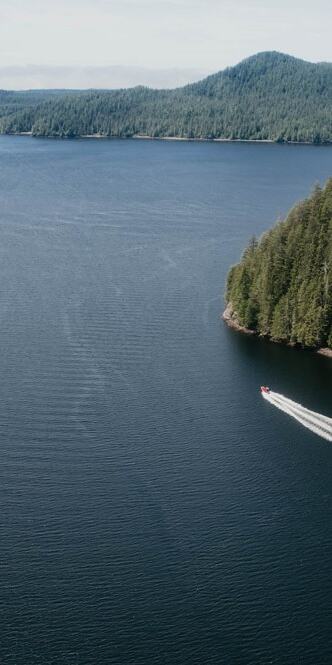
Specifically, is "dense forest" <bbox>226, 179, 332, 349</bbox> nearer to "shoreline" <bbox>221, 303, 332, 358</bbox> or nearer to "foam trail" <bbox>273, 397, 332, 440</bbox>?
"shoreline" <bbox>221, 303, 332, 358</bbox>

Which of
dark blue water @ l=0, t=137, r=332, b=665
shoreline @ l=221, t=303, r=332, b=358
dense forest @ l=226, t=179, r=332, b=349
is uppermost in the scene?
dense forest @ l=226, t=179, r=332, b=349

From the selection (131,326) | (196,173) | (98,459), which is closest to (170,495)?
(98,459)

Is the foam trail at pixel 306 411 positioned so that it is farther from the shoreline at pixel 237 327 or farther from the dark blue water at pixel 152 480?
the shoreline at pixel 237 327

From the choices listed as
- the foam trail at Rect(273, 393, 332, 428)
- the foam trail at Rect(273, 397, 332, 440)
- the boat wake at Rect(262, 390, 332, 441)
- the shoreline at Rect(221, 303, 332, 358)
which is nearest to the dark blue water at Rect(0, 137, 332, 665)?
the boat wake at Rect(262, 390, 332, 441)

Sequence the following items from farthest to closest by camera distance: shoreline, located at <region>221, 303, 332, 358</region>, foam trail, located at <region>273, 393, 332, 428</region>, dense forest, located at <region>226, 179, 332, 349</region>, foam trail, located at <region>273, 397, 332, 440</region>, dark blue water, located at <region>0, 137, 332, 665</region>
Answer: dense forest, located at <region>226, 179, 332, 349</region> < shoreline, located at <region>221, 303, 332, 358</region> < foam trail, located at <region>273, 393, 332, 428</region> < foam trail, located at <region>273, 397, 332, 440</region> < dark blue water, located at <region>0, 137, 332, 665</region>

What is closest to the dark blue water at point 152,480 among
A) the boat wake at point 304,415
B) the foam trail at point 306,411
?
the boat wake at point 304,415

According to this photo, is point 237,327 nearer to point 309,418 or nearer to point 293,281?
point 293,281

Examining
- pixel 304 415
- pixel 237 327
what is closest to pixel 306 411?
pixel 304 415
